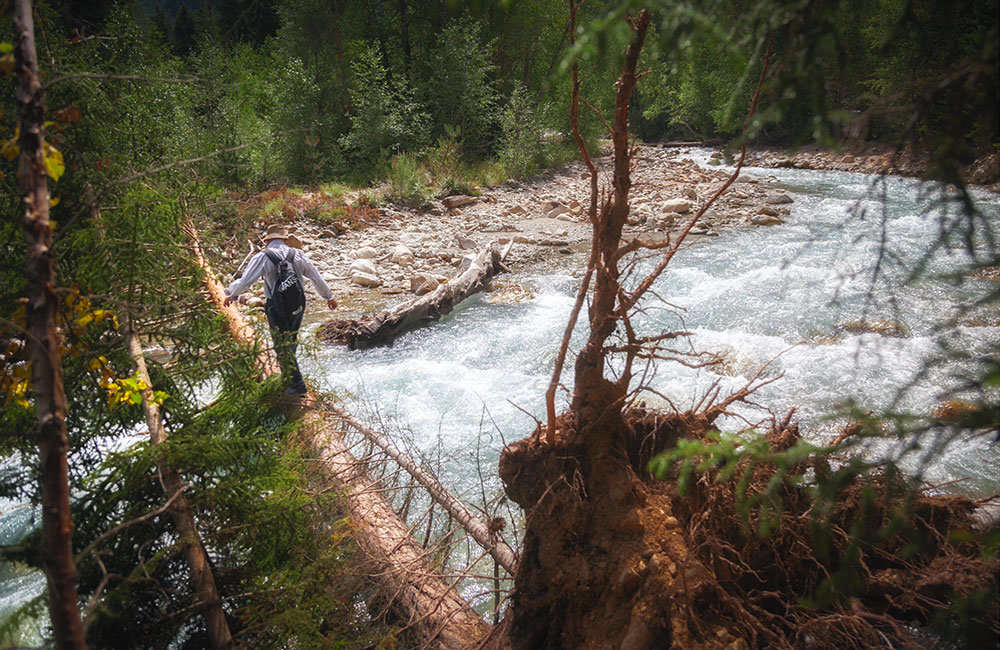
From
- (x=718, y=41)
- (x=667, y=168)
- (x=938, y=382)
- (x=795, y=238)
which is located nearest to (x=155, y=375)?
(x=718, y=41)

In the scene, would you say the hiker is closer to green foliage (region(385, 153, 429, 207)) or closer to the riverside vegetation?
the riverside vegetation

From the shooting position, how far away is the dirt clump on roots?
91.9 inches

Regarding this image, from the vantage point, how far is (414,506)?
4.62 meters

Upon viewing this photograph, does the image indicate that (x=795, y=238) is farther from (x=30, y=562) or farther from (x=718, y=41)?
(x=30, y=562)

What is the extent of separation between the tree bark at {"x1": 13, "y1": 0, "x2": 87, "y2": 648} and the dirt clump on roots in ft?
5.63

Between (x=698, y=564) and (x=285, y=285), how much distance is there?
4723 mm

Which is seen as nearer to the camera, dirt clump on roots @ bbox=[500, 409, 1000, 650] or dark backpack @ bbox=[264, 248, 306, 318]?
dirt clump on roots @ bbox=[500, 409, 1000, 650]

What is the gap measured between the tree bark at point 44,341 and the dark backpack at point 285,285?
4.36 meters

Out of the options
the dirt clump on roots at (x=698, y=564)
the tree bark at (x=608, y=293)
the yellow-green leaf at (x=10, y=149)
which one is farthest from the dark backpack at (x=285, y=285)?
the yellow-green leaf at (x=10, y=149)

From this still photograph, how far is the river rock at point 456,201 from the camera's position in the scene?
16045 mm

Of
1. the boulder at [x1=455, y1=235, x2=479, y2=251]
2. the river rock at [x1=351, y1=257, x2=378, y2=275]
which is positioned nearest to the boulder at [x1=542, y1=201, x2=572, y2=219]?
the boulder at [x1=455, y1=235, x2=479, y2=251]

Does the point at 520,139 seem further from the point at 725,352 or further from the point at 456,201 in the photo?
the point at 725,352

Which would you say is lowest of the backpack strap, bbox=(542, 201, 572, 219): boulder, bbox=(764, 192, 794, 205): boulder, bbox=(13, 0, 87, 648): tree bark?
bbox=(542, 201, 572, 219): boulder

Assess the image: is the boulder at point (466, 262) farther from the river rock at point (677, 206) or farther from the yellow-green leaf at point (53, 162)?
the yellow-green leaf at point (53, 162)
